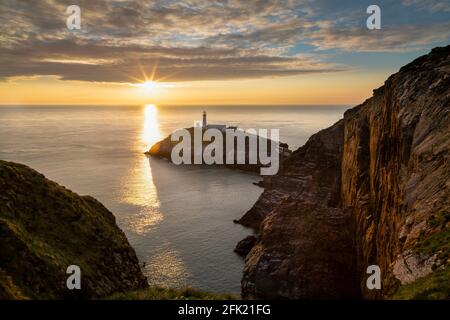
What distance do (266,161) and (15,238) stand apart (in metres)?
133

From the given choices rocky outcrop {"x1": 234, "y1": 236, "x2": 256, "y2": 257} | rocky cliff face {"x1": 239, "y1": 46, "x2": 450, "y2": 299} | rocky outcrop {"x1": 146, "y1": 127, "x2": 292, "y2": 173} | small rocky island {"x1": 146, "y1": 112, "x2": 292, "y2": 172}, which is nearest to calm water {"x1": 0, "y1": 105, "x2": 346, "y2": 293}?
rocky outcrop {"x1": 234, "y1": 236, "x2": 256, "y2": 257}

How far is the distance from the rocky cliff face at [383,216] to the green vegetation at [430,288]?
0.21ft

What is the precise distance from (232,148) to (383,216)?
14611 cm

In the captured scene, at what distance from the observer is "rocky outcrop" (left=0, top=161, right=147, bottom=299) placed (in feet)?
74.9

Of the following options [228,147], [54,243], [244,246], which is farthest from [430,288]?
[228,147]

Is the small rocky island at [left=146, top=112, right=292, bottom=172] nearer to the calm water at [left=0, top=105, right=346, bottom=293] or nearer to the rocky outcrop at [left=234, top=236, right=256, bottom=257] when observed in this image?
the calm water at [left=0, top=105, right=346, bottom=293]

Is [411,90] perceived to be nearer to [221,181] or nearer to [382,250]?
[382,250]

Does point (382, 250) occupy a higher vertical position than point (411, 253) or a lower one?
lower

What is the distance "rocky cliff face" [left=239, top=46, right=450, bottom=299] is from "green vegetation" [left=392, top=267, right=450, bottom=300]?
6 cm

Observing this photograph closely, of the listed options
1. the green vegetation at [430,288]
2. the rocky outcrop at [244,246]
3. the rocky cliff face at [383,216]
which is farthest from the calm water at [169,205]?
the green vegetation at [430,288]

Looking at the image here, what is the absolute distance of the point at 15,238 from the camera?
24250 millimetres

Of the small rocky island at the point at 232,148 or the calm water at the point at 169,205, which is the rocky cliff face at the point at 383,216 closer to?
the calm water at the point at 169,205

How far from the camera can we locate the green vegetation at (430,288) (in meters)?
12.3
